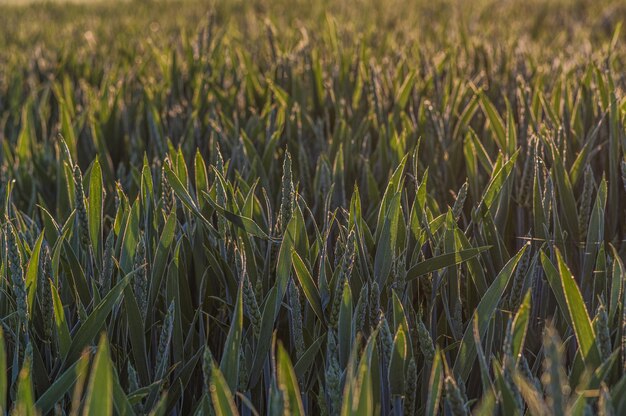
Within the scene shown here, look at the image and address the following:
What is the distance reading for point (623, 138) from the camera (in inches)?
50.6

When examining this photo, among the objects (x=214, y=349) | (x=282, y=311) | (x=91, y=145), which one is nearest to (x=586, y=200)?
(x=282, y=311)

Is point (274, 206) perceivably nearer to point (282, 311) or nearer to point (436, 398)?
point (282, 311)

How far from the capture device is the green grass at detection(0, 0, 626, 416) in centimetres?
75

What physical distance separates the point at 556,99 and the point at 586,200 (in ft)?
2.00

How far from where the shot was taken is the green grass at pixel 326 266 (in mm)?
753

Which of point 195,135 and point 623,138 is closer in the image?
point 623,138

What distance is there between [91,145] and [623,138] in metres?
1.27

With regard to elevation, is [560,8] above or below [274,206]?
below

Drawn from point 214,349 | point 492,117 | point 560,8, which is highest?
point 492,117

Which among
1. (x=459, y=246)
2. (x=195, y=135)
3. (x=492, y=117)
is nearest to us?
(x=459, y=246)

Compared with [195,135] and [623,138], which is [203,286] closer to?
[623,138]

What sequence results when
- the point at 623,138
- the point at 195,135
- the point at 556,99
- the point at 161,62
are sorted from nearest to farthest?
the point at 623,138 → the point at 556,99 → the point at 195,135 → the point at 161,62

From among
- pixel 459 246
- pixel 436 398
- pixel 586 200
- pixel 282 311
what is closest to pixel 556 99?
pixel 586 200

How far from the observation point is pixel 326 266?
1.03 meters
